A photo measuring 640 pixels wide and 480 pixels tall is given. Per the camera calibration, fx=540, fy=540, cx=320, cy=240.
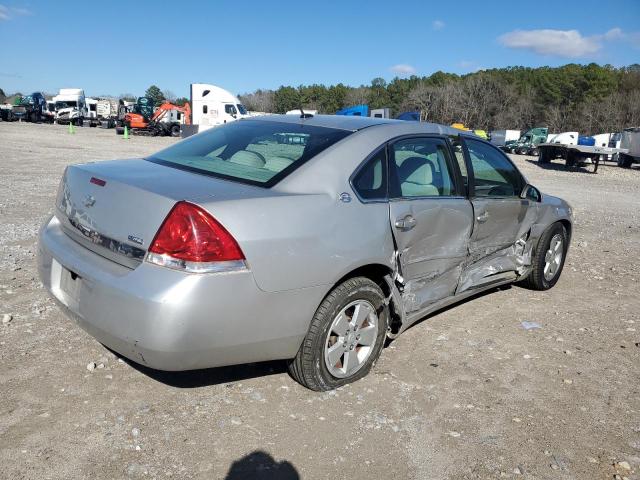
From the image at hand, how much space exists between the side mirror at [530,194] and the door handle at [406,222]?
183 cm

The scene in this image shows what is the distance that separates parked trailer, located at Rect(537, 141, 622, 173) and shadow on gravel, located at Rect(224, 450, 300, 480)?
26360 mm

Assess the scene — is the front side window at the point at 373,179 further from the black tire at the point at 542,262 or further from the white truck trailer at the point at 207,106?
the white truck trailer at the point at 207,106

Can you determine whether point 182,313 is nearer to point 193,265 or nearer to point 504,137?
point 193,265

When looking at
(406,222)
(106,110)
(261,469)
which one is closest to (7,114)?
(106,110)

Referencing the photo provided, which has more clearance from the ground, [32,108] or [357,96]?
[357,96]

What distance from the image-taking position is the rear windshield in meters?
3.18

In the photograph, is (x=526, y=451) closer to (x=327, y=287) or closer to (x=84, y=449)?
(x=327, y=287)

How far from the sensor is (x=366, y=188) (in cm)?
329

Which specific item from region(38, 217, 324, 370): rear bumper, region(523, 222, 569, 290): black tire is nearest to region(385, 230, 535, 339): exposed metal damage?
region(523, 222, 569, 290): black tire

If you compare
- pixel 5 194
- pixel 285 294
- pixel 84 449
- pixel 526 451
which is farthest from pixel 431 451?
pixel 5 194

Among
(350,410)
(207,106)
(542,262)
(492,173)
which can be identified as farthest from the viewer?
(207,106)

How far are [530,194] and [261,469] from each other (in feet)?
12.0

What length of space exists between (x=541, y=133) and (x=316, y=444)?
49202 mm

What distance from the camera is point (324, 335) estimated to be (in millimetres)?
3088
